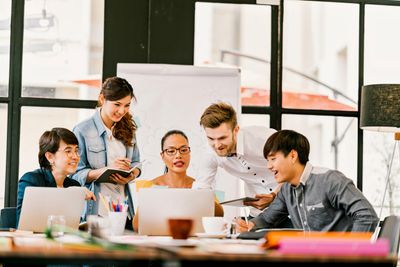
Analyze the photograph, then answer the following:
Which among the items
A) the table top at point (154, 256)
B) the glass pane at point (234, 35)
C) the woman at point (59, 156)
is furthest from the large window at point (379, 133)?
the glass pane at point (234, 35)

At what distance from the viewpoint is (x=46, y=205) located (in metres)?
3.68

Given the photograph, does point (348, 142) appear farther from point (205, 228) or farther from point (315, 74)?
point (315, 74)

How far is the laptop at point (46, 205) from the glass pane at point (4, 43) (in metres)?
Answer: 1.86

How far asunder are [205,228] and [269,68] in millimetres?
2256

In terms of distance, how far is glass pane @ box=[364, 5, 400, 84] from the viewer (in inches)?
225

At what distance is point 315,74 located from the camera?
46.2ft

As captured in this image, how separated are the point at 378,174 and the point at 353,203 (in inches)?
76.8

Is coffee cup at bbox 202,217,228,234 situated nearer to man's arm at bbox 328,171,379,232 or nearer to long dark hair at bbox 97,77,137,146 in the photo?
man's arm at bbox 328,171,379,232

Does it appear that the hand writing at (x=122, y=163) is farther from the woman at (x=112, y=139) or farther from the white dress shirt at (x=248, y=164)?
the white dress shirt at (x=248, y=164)

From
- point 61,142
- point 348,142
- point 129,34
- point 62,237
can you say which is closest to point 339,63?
point 348,142

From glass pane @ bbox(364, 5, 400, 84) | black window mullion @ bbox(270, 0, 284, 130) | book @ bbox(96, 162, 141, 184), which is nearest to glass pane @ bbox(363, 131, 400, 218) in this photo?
glass pane @ bbox(364, 5, 400, 84)

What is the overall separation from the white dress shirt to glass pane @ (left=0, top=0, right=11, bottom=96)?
1.47 meters

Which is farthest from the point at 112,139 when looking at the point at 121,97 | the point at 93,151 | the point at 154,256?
the point at 154,256

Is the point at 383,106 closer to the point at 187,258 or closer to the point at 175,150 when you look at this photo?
the point at 175,150
